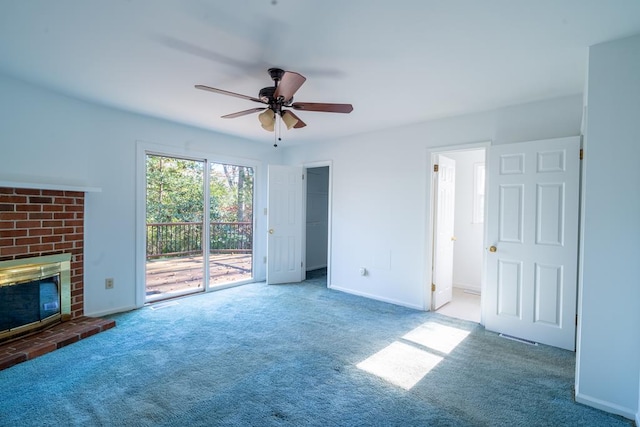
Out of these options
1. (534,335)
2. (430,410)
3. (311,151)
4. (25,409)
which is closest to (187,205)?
(311,151)

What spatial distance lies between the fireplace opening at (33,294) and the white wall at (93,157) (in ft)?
0.87

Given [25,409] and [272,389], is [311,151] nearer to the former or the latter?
[272,389]

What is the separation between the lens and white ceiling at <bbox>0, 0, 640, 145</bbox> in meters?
1.77

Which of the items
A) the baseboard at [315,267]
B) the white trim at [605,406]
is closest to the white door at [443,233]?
the white trim at [605,406]

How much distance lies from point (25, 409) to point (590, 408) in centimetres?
372

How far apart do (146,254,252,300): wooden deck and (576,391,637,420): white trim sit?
14.4 feet

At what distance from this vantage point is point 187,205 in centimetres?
476

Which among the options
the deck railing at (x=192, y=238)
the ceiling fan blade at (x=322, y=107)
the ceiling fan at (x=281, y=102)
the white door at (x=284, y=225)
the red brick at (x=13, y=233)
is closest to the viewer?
the ceiling fan at (x=281, y=102)

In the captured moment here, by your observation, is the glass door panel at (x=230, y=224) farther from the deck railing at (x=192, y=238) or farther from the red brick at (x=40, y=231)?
the red brick at (x=40, y=231)

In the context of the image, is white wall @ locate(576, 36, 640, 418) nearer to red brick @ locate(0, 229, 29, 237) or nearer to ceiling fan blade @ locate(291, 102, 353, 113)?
ceiling fan blade @ locate(291, 102, 353, 113)

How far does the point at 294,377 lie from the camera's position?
2393mm

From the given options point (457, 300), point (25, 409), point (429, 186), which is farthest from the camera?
point (457, 300)

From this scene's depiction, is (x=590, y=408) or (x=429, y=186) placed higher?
(x=429, y=186)

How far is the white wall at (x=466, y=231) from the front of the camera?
500 cm
